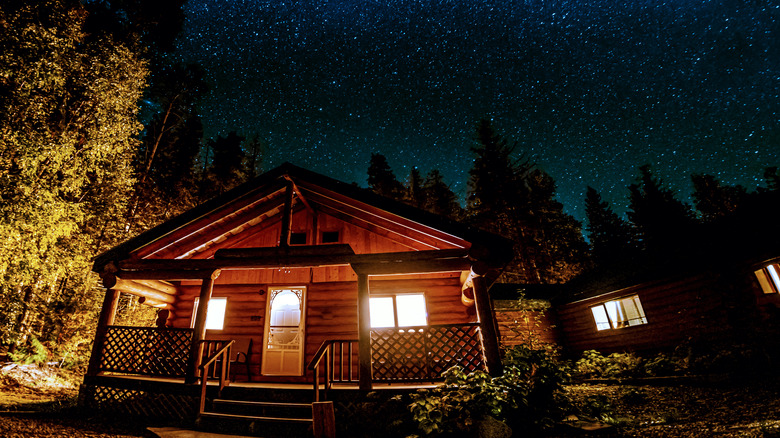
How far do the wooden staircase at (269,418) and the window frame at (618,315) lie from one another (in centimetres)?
1517

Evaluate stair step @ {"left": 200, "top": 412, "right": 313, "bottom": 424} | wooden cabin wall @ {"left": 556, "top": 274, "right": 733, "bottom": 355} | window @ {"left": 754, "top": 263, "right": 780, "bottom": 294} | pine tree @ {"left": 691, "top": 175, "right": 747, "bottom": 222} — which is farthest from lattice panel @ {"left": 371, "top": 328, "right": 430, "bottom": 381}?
pine tree @ {"left": 691, "top": 175, "right": 747, "bottom": 222}

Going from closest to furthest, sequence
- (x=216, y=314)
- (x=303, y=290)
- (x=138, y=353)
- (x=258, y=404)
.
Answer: (x=258, y=404) → (x=138, y=353) → (x=303, y=290) → (x=216, y=314)

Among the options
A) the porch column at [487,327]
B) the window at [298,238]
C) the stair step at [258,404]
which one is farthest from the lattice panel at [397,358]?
the window at [298,238]

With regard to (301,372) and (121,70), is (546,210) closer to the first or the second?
(301,372)

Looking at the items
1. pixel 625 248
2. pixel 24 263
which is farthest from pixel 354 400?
pixel 625 248

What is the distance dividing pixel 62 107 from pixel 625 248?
150ft

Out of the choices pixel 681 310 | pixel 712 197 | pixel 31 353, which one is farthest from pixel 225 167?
pixel 712 197

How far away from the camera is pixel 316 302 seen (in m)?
10.5

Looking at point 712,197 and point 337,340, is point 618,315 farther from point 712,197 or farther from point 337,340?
point 712,197

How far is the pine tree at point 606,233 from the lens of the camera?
116ft

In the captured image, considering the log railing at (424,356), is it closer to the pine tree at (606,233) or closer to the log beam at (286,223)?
the log beam at (286,223)

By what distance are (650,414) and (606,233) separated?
36.2 m

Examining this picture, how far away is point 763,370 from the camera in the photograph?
8.58 meters

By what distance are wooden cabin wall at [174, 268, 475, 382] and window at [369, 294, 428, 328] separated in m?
0.24
